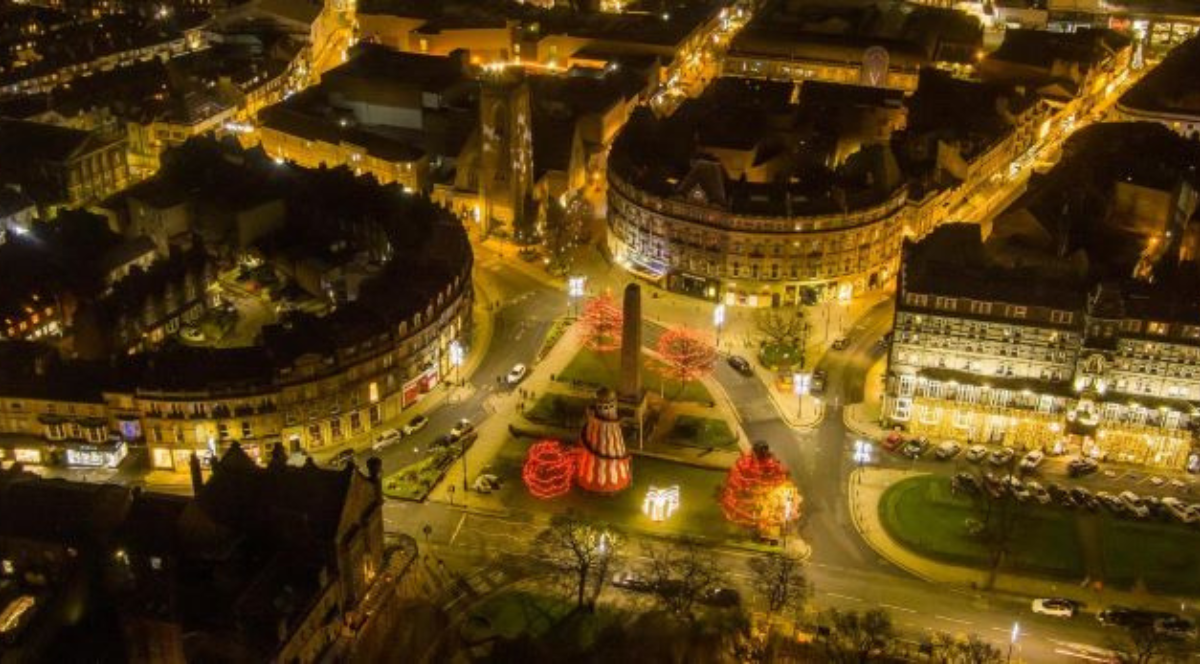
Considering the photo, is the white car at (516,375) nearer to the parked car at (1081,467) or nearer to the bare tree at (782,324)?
the bare tree at (782,324)

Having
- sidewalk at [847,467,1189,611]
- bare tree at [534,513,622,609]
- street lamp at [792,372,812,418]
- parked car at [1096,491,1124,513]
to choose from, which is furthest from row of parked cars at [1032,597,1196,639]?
street lamp at [792,372,812,418]

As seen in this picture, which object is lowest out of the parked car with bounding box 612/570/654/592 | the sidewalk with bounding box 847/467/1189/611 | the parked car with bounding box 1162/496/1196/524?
the parked car with bounding box 612/570/654/592

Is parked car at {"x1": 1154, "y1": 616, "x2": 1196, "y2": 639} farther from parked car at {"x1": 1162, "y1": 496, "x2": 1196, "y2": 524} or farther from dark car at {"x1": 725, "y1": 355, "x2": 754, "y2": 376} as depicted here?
dark car at {"x1": 725, "y1": 355, "x2": 754, "y2": 376}

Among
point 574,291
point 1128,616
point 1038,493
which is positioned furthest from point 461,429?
point 1128,616

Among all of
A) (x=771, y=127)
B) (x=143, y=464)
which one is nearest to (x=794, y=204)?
(x=771, y=127)

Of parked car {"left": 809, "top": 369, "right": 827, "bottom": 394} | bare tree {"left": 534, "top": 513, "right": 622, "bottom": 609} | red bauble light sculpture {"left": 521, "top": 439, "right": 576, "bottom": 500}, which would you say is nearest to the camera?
bare tree {"left": 534, "top": 513, "right": 622, "bottom": 609}

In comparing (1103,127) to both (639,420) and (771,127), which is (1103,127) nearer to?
(771,127)

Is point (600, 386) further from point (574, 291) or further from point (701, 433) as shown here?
point (574, 291)
